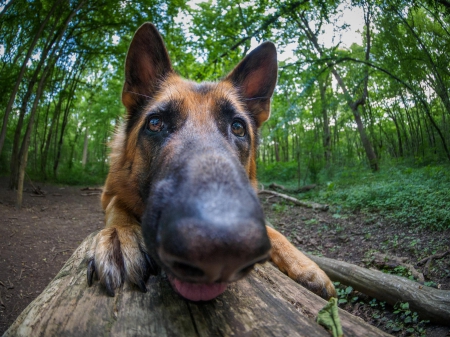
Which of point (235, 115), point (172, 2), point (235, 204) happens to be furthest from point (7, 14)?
point (235, 204)

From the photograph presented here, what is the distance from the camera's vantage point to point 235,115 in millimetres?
2705

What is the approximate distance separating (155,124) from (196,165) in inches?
46.5

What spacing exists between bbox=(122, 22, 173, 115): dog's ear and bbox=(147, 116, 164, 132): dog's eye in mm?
743

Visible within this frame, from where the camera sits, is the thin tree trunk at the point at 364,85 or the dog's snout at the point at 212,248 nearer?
the dog's snout at the point at 212,248

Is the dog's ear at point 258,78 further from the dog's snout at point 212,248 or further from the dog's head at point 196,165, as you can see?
the dog's snout at point 212,248

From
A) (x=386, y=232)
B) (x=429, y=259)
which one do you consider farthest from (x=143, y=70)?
(x=386, y=232)

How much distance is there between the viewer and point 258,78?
3707mm

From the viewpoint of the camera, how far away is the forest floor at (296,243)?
3976 mm

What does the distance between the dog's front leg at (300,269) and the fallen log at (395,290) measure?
1600mm

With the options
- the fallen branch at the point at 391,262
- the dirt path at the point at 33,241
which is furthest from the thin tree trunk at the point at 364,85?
the dirt path at the point at 33,241

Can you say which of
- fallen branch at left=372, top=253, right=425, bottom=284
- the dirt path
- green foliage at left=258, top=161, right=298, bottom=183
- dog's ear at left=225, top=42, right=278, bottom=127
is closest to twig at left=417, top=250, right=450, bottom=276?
fallen branch at left=372, top=253, right=425, bottom=284

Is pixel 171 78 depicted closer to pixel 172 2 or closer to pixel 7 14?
pixel 7 14

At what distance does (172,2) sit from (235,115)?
37.7 feet

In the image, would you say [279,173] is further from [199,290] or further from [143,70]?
[199,290]
